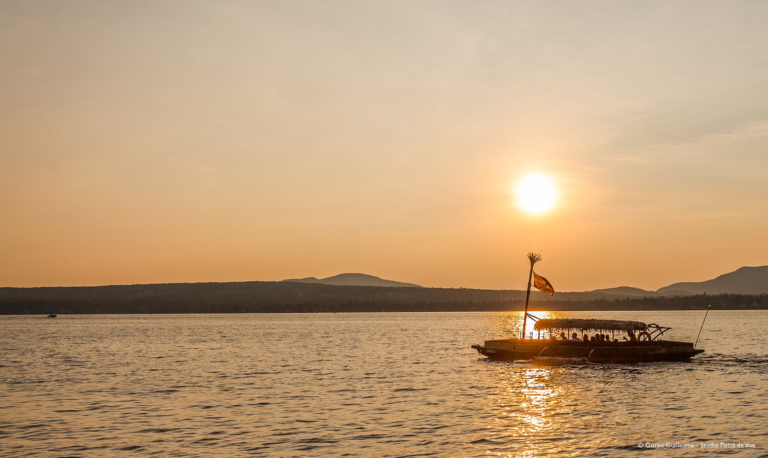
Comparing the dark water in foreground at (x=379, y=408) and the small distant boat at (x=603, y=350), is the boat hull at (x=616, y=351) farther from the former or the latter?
the dark water in foreground at (x=379, y=408)

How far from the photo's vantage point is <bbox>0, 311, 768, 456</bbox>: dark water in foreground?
99.1ft

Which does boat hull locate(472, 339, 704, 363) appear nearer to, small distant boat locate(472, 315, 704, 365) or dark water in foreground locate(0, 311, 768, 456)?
small distant boat locate(472, 315, 704, 365)

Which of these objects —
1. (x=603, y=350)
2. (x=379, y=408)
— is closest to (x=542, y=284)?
(x=603, y=350)

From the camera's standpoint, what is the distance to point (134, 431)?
3391cm

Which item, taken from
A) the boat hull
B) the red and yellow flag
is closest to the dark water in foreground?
the boat hull

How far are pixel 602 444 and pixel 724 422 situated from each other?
9330mm

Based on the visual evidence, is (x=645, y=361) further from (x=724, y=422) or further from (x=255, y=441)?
(x=255, y=441)

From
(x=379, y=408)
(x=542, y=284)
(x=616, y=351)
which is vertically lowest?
(x=379, y=408)

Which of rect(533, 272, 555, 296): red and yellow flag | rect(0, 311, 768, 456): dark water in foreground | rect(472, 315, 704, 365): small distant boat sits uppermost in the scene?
rect(533, 272, 555, 296): red and yellow flag

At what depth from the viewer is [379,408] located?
40.2 meters

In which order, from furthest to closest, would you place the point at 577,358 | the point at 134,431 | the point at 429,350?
1. the point at 429,350
2. the point at 577,358
3. the point at 134,431

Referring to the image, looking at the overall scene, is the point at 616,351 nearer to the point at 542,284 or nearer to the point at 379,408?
Answer: the point at 542,284

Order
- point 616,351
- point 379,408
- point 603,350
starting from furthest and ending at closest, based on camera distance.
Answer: point 603,350
point 616,351
point 379,408

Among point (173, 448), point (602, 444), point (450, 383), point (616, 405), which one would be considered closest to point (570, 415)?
point (616, 405)
